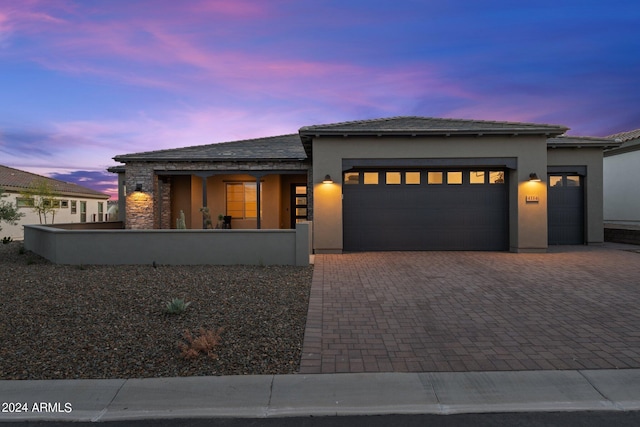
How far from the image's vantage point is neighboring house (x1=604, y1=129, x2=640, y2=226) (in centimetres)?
1468

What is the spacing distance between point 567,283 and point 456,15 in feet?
33.2

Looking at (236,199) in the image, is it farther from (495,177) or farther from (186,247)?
(495,177)

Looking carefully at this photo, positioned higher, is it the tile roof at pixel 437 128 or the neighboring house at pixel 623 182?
the tile roof at pixel 437 128

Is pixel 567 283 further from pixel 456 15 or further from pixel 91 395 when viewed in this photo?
pixel 456 15

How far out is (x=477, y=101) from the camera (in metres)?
19.2

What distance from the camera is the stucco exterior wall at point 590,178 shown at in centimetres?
1304

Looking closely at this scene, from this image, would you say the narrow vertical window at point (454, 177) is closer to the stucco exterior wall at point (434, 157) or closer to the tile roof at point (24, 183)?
the stucco exterior wall at point (434, 157)

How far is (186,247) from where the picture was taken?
362 inches

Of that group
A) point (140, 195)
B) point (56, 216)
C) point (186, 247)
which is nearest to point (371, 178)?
point (186, 247)

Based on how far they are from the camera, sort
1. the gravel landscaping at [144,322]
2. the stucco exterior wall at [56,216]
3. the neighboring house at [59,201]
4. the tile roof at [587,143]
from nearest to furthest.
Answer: the gravel landscaping at [144,322]
the tile roof at [587,143]
the stucco exterior wall at [56,216]
the neighboring house at [59,201]

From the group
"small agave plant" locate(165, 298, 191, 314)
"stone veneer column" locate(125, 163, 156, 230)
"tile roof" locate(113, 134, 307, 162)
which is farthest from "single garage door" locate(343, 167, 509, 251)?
"stone veneer column" locate(125, 163, 156, 230)

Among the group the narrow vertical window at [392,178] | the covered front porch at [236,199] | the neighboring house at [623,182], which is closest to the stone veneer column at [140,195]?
the covered front porch at [236,199]

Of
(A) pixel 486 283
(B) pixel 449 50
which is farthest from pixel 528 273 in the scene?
(B) pixel 449 50

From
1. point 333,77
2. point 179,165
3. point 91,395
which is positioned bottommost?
point 91,395
